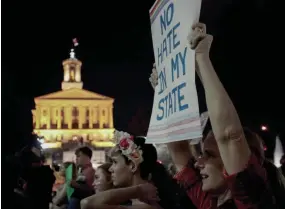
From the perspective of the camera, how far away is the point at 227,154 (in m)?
1.91

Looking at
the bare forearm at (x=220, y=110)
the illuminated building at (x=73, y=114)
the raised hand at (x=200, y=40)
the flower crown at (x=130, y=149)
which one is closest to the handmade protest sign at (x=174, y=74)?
the raised hand at (x=200, y=40)

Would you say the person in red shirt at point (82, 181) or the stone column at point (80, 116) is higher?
the stone column at point (80, 116)

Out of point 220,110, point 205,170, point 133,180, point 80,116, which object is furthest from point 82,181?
point 80,116

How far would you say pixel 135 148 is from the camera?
11.0ft

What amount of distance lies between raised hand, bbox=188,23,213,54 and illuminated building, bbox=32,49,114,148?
71064 millimetres

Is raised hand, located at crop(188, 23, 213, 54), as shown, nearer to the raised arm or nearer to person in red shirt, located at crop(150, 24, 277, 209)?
person in red shirt, located at crop(150, 24, 277, 209)

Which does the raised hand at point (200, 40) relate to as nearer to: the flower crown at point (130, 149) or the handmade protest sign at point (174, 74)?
the handmade protest sign at point (174, 74)

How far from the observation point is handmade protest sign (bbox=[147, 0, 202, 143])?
7.23ft

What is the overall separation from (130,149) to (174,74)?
3.16ft

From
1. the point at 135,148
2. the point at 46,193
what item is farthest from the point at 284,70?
the point at 135,148

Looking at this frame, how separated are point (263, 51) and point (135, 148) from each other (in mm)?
11181

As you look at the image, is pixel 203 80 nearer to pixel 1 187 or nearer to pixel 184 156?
pixel 184 156

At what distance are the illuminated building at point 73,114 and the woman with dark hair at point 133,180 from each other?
69.7m

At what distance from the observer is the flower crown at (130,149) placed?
329 cm
